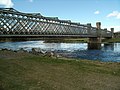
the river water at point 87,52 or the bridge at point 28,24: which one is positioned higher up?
the bridge at point 28,24

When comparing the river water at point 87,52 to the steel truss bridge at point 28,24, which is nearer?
the river water at point 87,52

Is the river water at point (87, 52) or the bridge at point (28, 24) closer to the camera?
the river water at point (87, 52)

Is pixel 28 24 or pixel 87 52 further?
pixel 28 24

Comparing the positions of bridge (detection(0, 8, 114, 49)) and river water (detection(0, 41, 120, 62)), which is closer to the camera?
river water (detection(0, 41, 120, 62))

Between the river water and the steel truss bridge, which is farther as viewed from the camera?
the steel truss bridge

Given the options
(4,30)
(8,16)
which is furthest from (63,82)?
(8,16)

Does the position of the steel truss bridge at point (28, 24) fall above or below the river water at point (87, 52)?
above

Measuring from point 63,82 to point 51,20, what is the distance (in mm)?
105437

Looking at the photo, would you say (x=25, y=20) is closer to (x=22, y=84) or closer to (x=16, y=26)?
(x=16, y=26)

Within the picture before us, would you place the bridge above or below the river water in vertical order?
above

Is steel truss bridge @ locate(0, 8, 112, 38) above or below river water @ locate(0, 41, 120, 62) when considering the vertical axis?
above

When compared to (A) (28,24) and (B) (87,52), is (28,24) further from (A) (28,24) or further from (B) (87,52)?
(B) (87,52)

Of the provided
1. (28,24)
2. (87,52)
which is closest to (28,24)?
(28,24)

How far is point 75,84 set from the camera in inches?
671
